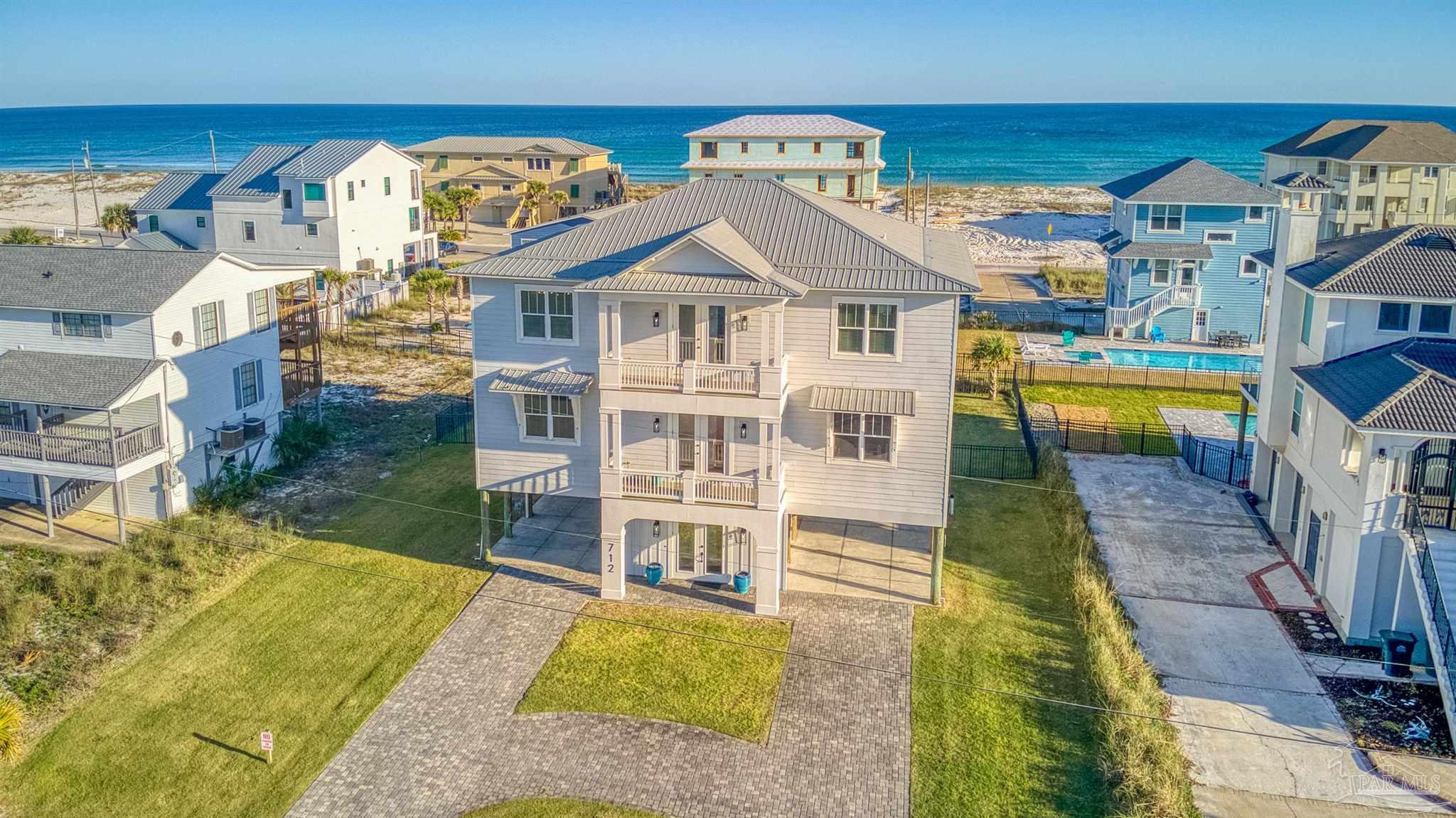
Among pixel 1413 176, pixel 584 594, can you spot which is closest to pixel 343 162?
pixel 584 594

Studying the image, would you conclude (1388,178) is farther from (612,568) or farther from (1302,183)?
(612,568)

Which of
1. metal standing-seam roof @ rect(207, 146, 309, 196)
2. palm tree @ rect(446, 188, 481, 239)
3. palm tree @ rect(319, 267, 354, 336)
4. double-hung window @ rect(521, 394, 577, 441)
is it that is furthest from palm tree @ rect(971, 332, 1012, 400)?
palm tree @ rect(446, 188, 481, 239)

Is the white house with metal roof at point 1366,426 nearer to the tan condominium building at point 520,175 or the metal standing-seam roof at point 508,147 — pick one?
the tan condominium building at point 520,175

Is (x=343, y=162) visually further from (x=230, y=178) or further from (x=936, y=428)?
(x=936, y=428)

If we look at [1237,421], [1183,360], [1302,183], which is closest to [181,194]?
[1183,360]

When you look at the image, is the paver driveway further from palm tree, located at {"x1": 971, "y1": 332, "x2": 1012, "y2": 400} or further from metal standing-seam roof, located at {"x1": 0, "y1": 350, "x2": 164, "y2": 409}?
palm tree, located at {"x1": 971, "y1": 332, "x2": 1012, "y2": 400}

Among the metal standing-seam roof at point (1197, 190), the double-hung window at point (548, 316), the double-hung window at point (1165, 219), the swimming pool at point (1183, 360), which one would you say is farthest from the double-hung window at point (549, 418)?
the double-hung window at point (1165, 219)
